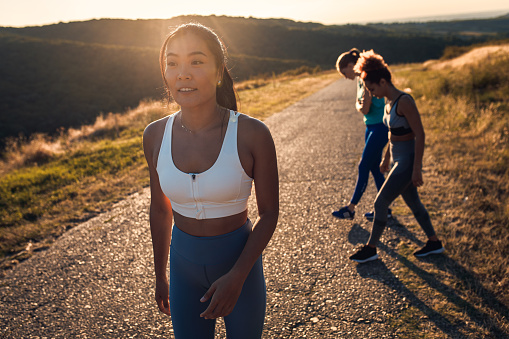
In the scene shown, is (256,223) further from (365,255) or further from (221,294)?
(365,255)

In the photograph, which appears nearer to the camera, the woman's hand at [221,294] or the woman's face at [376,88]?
the woman's hand at [221,294]

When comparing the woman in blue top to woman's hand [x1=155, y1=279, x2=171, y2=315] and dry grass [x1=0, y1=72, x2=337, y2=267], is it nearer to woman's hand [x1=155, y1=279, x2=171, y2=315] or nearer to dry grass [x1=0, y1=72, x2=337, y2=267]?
dry grass [x1=0, y1=72, x2=337, y2=267]


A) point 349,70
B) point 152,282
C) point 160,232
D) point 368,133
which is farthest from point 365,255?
point 160,232

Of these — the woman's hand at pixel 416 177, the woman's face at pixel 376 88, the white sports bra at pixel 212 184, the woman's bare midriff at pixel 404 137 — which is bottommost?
the woman's hand at pixel 416 177

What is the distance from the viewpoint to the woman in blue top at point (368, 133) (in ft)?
13.6

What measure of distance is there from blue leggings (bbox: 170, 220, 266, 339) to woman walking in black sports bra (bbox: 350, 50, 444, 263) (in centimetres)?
217

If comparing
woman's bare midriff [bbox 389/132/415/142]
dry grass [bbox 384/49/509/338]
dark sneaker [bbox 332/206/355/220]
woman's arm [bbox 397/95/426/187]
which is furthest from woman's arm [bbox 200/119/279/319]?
dark sneaker [bbox 332/206/355/220]

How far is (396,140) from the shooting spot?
3418mm

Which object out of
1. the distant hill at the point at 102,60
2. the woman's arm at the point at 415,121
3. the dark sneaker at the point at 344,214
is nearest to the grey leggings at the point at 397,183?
the woman's arm at the point at 415,121

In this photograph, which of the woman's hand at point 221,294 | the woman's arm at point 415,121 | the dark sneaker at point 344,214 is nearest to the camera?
the woman's hand at point 221,294

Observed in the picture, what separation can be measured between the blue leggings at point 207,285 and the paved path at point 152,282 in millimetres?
1173

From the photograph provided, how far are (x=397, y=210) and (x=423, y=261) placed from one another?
129 centimetres

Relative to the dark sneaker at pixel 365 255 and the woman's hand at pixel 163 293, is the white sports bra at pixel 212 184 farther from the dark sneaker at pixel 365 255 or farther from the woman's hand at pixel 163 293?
the dark sneaker at pixel 365 255

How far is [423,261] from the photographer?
349cm
